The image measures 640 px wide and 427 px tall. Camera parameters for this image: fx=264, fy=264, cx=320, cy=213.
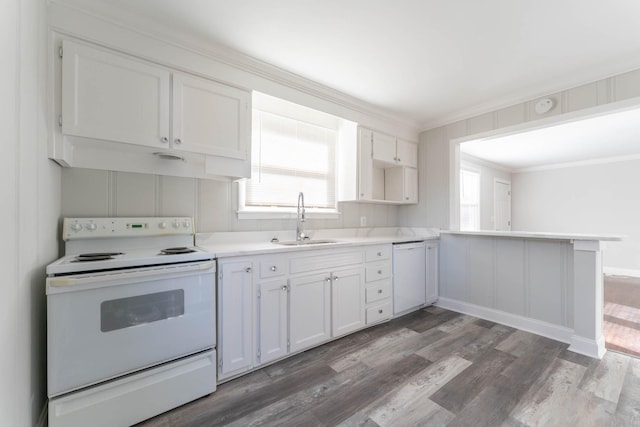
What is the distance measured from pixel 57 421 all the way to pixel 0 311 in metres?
0.72

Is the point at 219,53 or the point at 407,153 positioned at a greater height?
the point at 219,53

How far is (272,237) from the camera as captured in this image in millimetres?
2586

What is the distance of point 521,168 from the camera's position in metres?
6.70

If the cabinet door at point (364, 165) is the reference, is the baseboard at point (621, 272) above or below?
below

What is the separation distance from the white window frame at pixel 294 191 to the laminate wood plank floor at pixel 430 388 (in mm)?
1277

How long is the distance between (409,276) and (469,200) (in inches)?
133

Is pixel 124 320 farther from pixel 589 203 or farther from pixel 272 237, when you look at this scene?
pixel 589 203

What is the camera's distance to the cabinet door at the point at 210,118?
1842 mm

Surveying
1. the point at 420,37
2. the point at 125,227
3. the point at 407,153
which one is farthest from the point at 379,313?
the point at 420,37

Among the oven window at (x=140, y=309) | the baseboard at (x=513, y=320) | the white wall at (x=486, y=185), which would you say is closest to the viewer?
the oven window at (x=140, y=309)

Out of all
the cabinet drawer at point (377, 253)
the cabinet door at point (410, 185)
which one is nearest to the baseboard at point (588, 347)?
the cabinet drawer at point (377, 253)

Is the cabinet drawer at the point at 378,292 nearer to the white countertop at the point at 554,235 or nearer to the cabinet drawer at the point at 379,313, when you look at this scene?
the cabinet drawer at the point at 379,313

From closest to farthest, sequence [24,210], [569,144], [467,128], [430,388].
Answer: [24,210] < [430,388] < [467,128] < [569,144]

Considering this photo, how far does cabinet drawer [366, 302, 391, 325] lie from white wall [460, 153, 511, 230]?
3.96m
